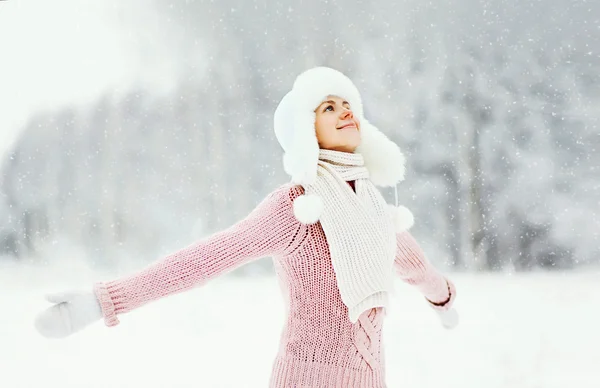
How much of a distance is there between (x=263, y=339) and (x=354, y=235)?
99 cm

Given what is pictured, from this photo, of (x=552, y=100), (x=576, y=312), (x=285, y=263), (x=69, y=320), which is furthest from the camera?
Result: (x=552, y=100)

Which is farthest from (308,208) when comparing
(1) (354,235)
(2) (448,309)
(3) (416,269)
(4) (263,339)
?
(4) (263,339)

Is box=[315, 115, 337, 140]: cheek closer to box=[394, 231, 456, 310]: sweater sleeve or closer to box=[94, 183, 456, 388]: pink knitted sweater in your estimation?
box=[94, 183, 456, 388]: pink knitted sweater

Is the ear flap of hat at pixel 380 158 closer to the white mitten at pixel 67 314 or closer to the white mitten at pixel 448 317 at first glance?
the white mitten at pixel 448 317

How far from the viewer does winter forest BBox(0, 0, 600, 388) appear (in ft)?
6.57

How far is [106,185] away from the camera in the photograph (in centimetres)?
208

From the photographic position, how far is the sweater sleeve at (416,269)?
3.54 ft

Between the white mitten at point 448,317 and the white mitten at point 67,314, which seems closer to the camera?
the white mitten at point 67,314

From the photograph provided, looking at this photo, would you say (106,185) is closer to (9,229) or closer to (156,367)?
(9,229)

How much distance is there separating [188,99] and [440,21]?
883mm

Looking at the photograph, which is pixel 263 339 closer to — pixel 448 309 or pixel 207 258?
pixel 448 309

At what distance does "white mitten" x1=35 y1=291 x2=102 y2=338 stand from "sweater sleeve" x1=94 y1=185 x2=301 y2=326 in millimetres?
15

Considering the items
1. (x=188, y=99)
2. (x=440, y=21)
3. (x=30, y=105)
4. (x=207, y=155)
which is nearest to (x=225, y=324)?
(x=207, y=155)

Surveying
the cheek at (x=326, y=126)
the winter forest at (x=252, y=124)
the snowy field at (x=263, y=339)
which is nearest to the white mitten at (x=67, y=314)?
the cheek at (x=326, y=126)
